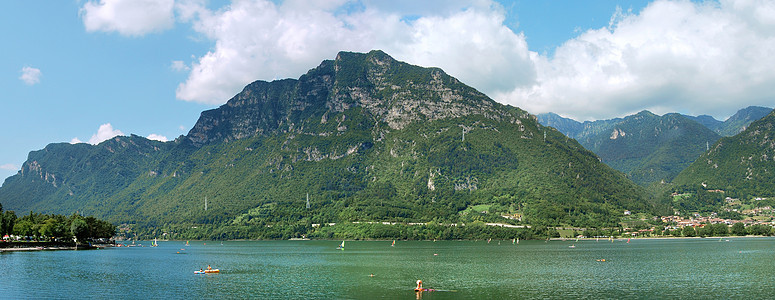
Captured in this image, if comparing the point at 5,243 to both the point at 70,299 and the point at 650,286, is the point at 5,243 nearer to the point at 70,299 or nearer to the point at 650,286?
the point at 70,299

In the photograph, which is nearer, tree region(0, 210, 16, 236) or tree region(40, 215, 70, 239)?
tree region(0, 210, 16, 236)

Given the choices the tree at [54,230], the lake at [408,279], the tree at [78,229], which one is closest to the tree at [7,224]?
the tree at [54,230]

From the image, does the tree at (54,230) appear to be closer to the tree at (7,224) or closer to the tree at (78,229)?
the tree at (78,229)

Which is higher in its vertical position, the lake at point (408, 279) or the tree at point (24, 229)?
the tree at point (24, 229)

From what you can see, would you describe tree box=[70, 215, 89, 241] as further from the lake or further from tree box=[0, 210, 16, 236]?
the lake

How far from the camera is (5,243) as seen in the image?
492 feet

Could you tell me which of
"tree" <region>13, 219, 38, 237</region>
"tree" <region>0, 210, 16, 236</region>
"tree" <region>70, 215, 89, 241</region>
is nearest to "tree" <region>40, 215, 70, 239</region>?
"tree" <region>70, 215, 89, 241</region>

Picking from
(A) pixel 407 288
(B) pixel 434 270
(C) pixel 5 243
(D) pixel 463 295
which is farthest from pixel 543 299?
(C) pixel 5 243

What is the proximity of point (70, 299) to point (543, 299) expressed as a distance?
186ft

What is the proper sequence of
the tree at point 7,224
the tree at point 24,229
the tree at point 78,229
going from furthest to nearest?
the tree at point 78,229
the tree at point 24,229
the tree at point 7,224

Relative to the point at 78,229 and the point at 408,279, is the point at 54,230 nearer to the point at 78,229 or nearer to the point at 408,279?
the point at 78,229

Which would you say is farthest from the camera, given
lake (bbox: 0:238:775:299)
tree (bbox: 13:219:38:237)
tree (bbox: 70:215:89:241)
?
tree (bbox: 70:215:89:241)

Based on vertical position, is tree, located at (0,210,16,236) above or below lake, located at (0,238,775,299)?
above

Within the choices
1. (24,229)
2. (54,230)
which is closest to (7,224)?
(24,229)
